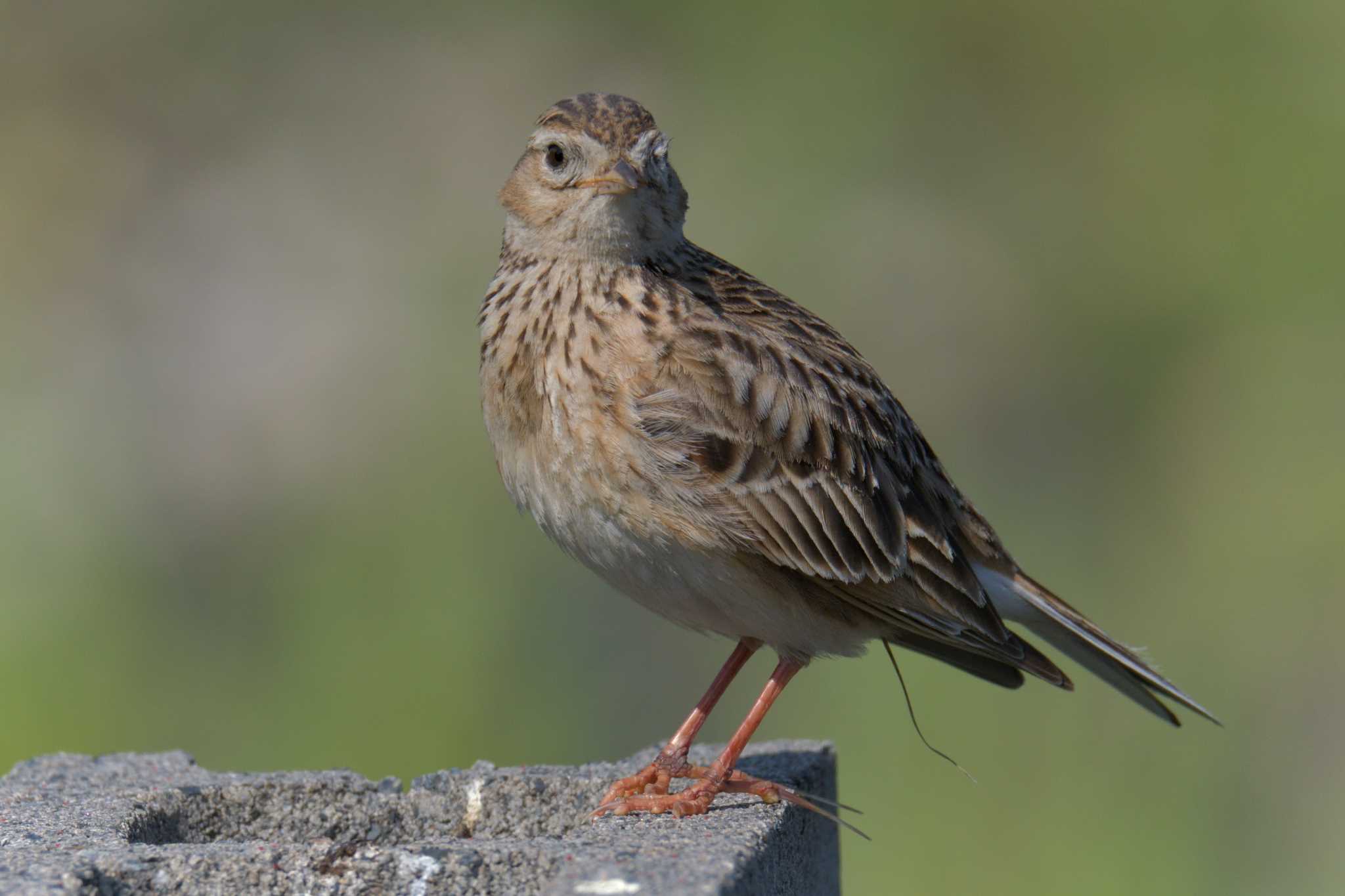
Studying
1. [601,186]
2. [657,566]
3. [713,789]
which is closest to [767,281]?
[601,186]

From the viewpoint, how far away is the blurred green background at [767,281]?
8.80 metres

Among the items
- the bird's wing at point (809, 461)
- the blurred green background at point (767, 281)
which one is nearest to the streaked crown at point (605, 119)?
the bird's wing at point (809, 461)

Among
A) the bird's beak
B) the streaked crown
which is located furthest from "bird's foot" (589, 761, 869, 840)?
the streaked crown

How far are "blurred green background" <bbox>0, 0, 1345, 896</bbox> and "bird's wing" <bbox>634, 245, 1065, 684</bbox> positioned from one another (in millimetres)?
2609

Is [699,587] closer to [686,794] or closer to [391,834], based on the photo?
[686,794]

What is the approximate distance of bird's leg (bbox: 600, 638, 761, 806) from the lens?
545 cm

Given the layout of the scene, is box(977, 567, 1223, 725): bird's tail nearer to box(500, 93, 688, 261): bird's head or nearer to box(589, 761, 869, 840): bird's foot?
box(589, 761, 869, 840): bird's foot

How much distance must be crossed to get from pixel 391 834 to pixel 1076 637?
2425 mm

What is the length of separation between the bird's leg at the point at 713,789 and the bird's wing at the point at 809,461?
0.50 metres

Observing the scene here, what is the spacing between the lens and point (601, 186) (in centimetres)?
570

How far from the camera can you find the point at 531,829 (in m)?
5.44

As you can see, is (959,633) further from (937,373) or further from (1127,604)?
(937,373)

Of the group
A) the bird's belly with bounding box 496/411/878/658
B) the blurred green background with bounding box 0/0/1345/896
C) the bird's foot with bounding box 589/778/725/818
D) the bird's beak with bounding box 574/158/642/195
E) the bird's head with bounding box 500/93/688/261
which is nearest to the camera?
the bird's foot with bounding box 589/778/725/818

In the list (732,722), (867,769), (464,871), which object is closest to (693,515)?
(464,871)
